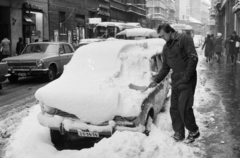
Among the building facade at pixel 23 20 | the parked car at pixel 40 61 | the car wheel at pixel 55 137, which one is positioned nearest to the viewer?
the car wheel at pixel 55 137

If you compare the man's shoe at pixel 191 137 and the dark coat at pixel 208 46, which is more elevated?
the dark coat at pixel 208 46

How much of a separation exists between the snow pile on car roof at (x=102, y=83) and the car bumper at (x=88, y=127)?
0.11 metres

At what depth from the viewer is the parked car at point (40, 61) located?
43.8ft

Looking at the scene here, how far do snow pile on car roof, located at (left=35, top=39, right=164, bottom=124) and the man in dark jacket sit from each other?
62 cm

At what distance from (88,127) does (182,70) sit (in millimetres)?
1745

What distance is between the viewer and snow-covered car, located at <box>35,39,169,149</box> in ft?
16.8

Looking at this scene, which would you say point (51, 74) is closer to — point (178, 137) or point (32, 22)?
point (178, 137)

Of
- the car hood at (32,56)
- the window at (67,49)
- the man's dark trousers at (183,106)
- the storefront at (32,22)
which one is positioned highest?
the storefront at (32,22)

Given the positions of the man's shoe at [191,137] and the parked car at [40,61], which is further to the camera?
the parked car at [40,61]

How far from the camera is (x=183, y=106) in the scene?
5305 millimetres

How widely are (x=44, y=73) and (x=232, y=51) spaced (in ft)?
40.3

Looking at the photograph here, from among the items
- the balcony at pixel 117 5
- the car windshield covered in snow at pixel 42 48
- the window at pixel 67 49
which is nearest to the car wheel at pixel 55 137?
the car windshield covered in snow at pixel 42 48

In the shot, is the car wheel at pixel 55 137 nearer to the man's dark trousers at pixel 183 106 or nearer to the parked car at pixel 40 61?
the man's dark trousers at pixel 183 106

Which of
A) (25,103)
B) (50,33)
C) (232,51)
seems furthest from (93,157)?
(50,33)
